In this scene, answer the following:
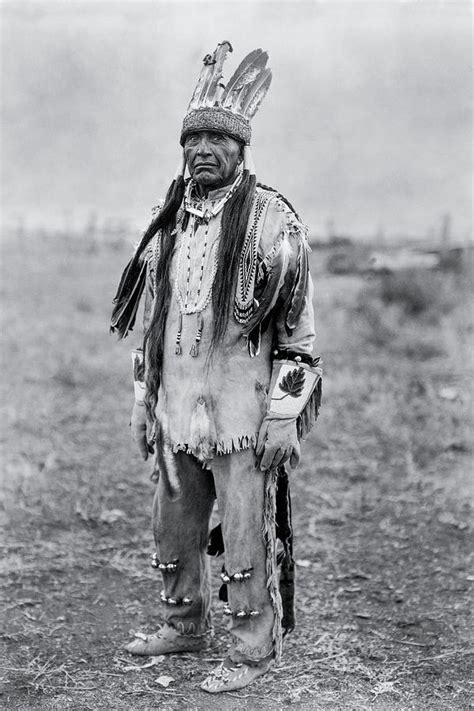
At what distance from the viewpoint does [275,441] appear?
2820mm

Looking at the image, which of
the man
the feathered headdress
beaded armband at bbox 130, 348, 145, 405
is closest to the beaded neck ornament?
the man

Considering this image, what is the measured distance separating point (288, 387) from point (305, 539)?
2.22 metres

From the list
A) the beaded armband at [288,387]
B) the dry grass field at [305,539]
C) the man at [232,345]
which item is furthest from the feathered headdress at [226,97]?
the dry grass field at [305,539]

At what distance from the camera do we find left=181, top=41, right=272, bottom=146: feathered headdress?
2.78 meters

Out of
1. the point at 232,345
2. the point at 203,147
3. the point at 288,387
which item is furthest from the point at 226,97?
the point at 288,387

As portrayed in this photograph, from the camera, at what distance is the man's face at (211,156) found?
109 inches

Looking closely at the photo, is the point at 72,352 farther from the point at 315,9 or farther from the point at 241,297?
the point at 241,297

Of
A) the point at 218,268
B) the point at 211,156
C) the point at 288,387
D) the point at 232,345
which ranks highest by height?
the point at 211,156

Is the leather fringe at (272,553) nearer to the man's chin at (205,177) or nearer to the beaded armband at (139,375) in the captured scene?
the beaded armband at (139,375)

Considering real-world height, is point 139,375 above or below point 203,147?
below

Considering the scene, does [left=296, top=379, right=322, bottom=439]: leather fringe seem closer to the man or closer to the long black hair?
the man

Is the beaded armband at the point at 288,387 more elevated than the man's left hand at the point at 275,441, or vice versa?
the beaded armband at the point at 288,387

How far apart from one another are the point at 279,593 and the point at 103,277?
12.0 meters

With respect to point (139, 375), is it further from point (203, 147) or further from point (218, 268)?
point (203, 147)
